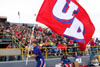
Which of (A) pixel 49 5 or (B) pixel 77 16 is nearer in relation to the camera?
(A) pixel 49 5

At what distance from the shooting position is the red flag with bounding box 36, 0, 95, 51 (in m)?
6.97

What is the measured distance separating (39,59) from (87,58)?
8856 millimetres

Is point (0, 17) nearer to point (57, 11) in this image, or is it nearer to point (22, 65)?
point (22, 65)

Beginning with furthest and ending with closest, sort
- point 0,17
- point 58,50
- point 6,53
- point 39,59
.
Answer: point 0,17 < point 58,50 < point 6,53 < point 39,59

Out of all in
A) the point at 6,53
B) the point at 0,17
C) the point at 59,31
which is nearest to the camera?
the point at 59,31

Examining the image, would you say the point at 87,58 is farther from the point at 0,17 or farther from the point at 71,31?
the point at 0,17

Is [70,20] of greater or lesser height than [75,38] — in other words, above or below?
above

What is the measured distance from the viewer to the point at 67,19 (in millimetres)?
7328

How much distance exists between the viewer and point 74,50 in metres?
14.9

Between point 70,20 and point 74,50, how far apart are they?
791 centimetres

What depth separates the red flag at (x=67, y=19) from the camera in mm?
6973

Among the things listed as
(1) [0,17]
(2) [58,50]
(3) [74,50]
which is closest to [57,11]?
(2) [58,50]

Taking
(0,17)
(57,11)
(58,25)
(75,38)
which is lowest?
(75,38)

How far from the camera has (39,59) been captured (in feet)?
21.4
